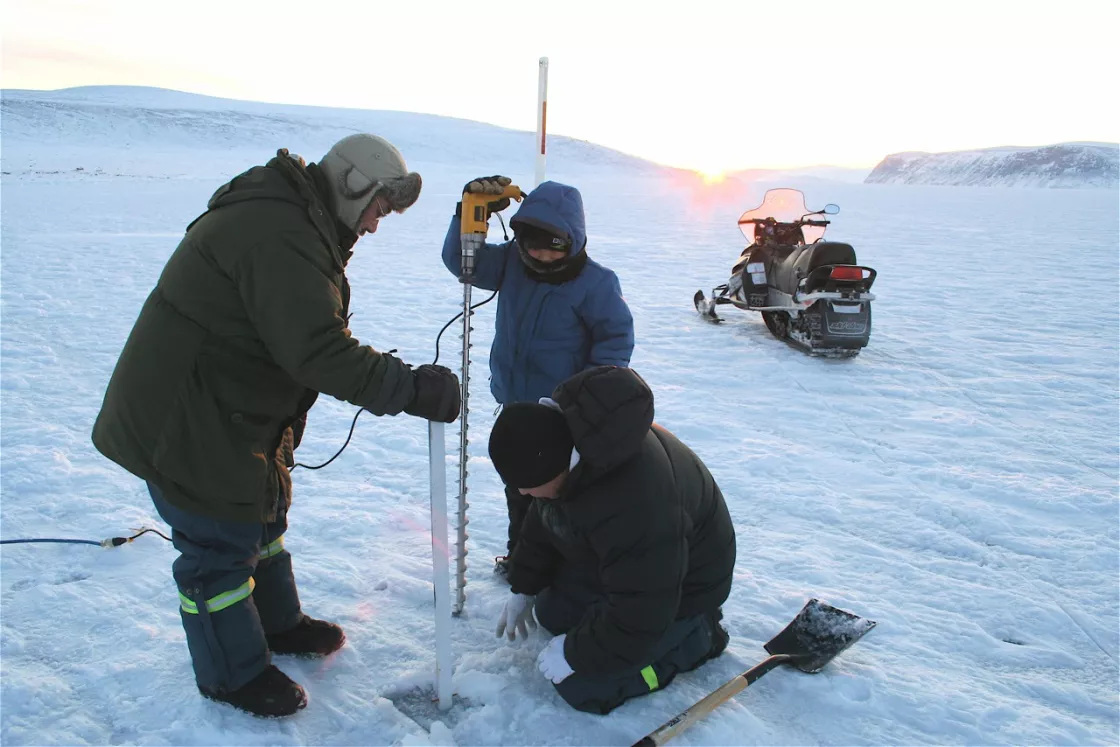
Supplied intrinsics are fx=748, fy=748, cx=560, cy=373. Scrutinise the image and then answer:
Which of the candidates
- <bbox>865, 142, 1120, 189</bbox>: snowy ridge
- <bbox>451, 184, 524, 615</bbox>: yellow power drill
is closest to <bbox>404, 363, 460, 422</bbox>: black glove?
<bbox>451, 184, 524, 615</bbox>: yellow power drill

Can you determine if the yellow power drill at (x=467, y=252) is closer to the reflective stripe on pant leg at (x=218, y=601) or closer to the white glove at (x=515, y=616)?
the white glove at (x=515, y=616)

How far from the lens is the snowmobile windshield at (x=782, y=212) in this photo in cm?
809

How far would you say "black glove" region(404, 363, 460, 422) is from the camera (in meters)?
2.23

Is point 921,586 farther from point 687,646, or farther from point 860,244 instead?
point 860,244

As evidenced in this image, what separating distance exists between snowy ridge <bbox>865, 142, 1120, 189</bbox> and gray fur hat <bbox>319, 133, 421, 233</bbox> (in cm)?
11396

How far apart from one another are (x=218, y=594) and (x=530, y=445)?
41.9 inches

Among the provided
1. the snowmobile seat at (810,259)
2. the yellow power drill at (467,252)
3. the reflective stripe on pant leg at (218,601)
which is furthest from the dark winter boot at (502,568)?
the snowmobile seat at (810,259)

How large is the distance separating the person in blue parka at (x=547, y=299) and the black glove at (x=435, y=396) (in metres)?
0.79

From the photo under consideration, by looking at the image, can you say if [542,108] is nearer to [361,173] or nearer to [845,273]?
[361,173]

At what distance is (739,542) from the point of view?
364cm

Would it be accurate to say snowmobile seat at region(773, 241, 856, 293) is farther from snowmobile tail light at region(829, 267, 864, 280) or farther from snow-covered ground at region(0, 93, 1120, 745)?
snow-covered ground at region(0, 93, 1120, 745)

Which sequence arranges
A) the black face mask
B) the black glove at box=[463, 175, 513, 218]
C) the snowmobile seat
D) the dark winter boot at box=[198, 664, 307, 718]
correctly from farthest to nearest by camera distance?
the snowmobile seat
the black face mask
the black glove at box=[463, 175, 513, 218]
the dark winter boot at box=[198, 664, 307, 718]

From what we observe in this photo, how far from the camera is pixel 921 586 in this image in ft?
10.7

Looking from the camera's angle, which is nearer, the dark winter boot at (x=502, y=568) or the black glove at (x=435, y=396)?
the black glove at (x=435, y=396)
